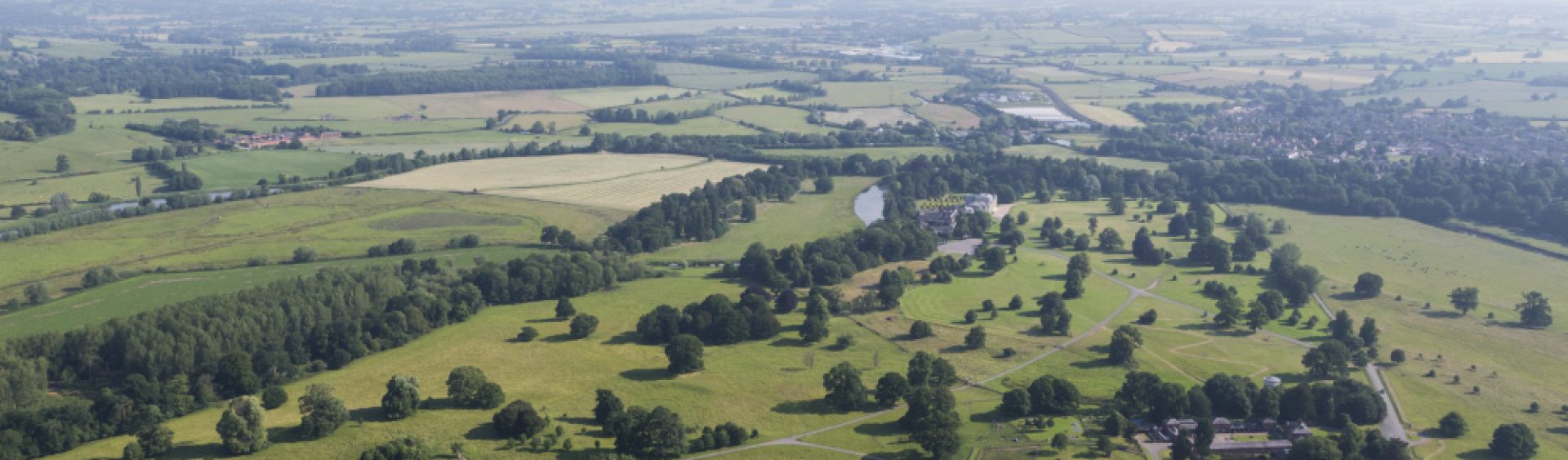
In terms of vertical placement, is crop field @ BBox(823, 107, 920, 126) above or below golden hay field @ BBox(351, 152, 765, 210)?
above

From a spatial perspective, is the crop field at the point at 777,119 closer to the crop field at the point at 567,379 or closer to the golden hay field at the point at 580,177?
the golden hay field at the point at 580,177

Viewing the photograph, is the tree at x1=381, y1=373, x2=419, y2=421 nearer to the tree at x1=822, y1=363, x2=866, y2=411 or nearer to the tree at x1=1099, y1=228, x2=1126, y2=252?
the tree at x1=822, y1=363, x2=866, y2=411

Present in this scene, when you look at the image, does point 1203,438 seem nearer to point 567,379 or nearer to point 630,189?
point 567,379

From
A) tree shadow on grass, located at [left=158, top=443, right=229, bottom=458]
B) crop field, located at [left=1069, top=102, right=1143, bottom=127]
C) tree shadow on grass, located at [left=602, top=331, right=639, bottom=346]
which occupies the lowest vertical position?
tree shadow on grass, located at [left=602, top=331, right=639, bottom=346]

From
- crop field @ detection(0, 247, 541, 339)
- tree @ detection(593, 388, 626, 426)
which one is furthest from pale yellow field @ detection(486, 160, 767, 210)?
tree @ detection(593, 388, 626, 426)

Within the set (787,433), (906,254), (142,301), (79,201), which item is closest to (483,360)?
(787,433)

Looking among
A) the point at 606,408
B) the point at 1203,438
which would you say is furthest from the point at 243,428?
the point at 1203,438

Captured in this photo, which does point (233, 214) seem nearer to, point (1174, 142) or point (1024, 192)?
point (1024, 192)
